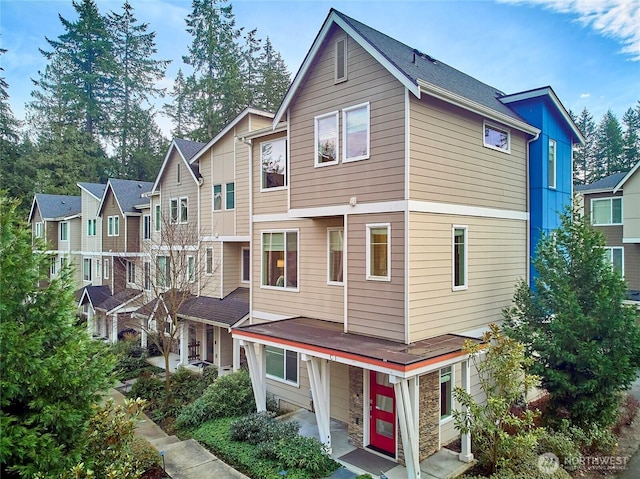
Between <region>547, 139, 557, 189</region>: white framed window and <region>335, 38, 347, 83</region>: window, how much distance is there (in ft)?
26.3

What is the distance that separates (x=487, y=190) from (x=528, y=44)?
6.15 meters

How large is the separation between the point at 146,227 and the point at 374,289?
18936 mm

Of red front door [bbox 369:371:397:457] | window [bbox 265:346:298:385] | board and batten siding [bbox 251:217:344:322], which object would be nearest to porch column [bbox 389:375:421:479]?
red front door [bbox 369:371:397:457]

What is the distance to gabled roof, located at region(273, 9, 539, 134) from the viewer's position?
31.1 ft

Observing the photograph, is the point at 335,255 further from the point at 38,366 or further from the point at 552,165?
the point at 552,165

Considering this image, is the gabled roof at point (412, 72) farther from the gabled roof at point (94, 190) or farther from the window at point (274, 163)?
the gabled roof at point (94, 190)

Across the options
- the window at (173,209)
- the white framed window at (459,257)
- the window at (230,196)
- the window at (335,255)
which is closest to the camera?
the white framed window at (459,257)

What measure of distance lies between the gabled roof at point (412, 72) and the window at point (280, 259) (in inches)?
149

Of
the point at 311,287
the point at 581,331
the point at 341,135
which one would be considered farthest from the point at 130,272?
the point at 581,331

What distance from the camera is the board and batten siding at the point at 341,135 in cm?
973

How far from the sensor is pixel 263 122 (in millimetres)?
17438

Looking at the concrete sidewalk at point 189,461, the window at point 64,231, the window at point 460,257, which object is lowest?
the concrete sidewalk at point 189,461

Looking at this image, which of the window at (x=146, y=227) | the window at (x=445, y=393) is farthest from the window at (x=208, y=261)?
the window at (x=445, y=393)

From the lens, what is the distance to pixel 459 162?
434 inches
